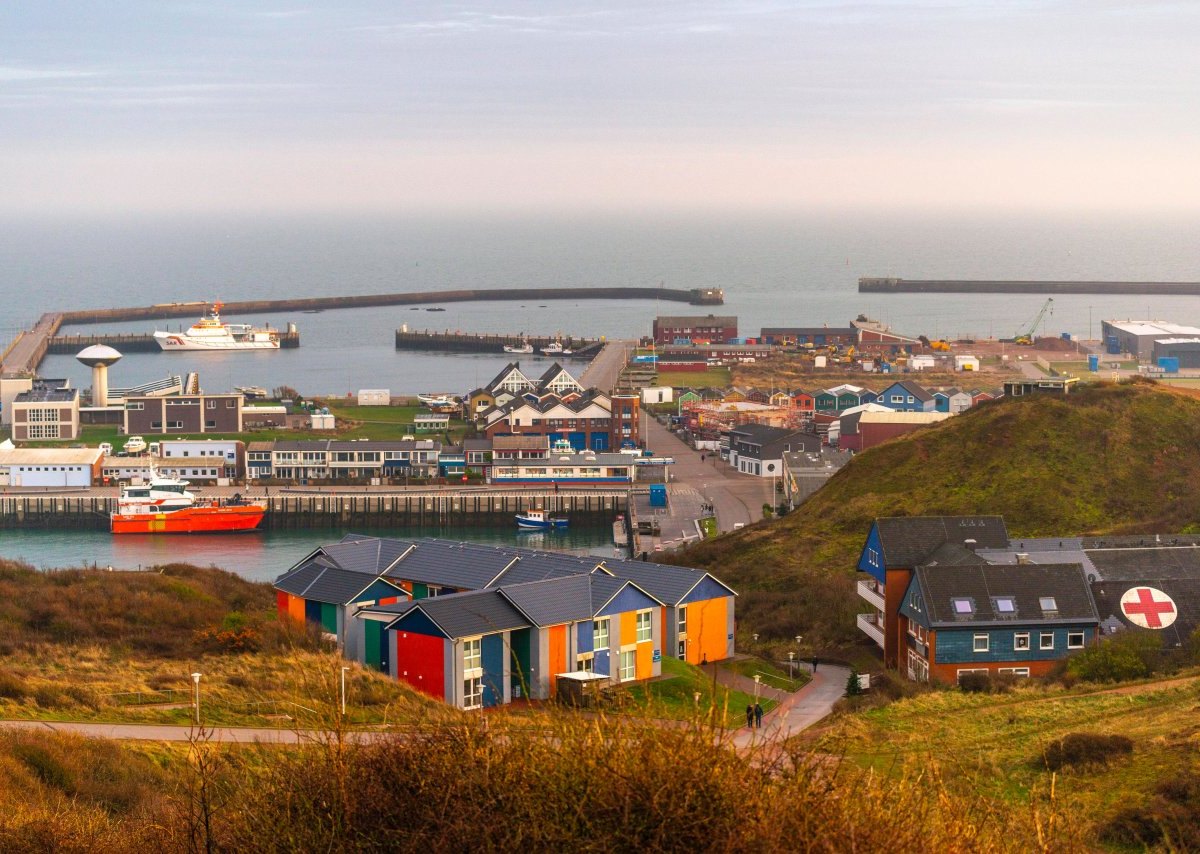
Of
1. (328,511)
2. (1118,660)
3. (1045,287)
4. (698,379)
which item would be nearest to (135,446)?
(328,511)

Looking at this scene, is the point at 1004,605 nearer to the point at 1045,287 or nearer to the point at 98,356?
the point at 98,356

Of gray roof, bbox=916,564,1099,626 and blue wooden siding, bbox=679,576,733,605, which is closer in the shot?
gray roof, bbox=916,564,1099,626

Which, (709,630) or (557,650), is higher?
(557,650)

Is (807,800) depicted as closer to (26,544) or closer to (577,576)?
(577,576)

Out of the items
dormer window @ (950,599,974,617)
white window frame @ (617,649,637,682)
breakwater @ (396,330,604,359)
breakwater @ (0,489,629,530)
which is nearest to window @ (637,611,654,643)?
white window frame @ (617,649,637,682)

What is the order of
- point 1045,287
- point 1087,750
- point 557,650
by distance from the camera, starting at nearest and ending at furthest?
point 1087,750
point 557,650
point 1045,287

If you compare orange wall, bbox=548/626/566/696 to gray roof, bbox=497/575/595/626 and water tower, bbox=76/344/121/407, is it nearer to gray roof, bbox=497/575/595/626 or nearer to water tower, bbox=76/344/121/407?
gray roof, bbox=497/575/595/626
